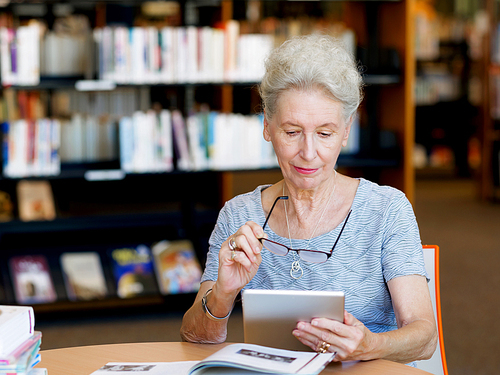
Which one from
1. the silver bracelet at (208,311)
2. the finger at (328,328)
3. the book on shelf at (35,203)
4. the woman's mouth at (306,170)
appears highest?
the woman's mouth at (306,170)

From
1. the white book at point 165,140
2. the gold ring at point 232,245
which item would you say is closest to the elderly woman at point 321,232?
the gold ring at point 232,245

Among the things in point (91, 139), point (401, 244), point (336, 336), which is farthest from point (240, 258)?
point (91, 139)

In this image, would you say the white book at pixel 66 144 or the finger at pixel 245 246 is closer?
the finger at pixel 245 246

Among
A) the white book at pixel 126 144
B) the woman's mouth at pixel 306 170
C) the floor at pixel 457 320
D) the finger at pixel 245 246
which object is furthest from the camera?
the white book at pixel 126 144

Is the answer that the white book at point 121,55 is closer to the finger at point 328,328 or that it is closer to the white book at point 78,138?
the white book at point 78,138

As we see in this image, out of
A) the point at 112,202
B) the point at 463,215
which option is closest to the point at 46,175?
the point at 112,202

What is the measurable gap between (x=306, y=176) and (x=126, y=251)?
2.33 m

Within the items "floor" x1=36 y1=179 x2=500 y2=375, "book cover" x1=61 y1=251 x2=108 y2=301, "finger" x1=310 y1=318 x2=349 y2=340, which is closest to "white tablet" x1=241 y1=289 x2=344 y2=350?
"finger" x1=310 y1=318 x2=349 y2=340

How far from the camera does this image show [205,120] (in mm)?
3514

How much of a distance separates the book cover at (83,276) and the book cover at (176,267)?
1.07ft

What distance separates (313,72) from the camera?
4.72ft

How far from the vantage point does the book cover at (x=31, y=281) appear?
11.2 feet

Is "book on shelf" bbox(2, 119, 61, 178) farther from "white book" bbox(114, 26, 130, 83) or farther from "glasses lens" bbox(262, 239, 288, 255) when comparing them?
"glasses lens" bbox(262, 239, 288, 255)

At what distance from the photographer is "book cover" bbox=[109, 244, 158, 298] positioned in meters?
3.50
